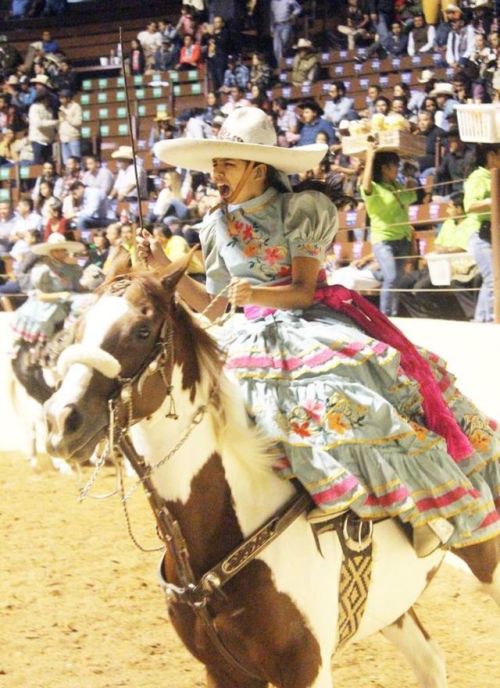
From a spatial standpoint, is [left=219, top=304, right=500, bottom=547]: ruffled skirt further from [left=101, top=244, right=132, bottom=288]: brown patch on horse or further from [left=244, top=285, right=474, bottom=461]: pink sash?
[left=101, top=244, right=132, bottom=288]: brown patch on horse

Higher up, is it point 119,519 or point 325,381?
point 325,381

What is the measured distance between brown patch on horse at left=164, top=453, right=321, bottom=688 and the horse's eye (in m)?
0.43

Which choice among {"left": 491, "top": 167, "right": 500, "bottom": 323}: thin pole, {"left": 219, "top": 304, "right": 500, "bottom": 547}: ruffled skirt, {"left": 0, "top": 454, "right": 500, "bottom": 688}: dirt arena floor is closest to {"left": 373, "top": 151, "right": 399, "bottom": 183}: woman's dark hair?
{"left": 491, "top": 167, "right": 500, "bottom": 323}: thin pole

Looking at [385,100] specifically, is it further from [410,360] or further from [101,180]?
Result: [410,360]

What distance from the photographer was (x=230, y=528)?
9.50ft

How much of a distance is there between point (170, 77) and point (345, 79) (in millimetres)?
3716

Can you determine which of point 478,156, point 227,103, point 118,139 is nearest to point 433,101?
Result: point 478,156

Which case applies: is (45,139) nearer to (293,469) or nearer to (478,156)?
(478,156)

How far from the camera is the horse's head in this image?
8.21 feet

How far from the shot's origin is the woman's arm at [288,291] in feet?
9.62

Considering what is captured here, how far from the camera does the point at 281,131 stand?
13.1 metres

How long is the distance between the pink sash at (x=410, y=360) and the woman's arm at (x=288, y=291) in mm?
169

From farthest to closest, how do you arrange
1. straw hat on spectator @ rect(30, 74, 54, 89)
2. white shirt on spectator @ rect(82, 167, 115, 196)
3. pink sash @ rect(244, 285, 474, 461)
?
straw hat on spectator @ rect(30, 74, 54, 89) → white shirt on spectator @ rect(82, 167, 115, 196) → pink sash @ rect(244, 285, 474, 461)

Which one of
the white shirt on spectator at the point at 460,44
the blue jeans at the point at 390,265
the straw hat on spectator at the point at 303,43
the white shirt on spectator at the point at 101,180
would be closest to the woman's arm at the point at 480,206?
the blue jeans at the point at 390,265
